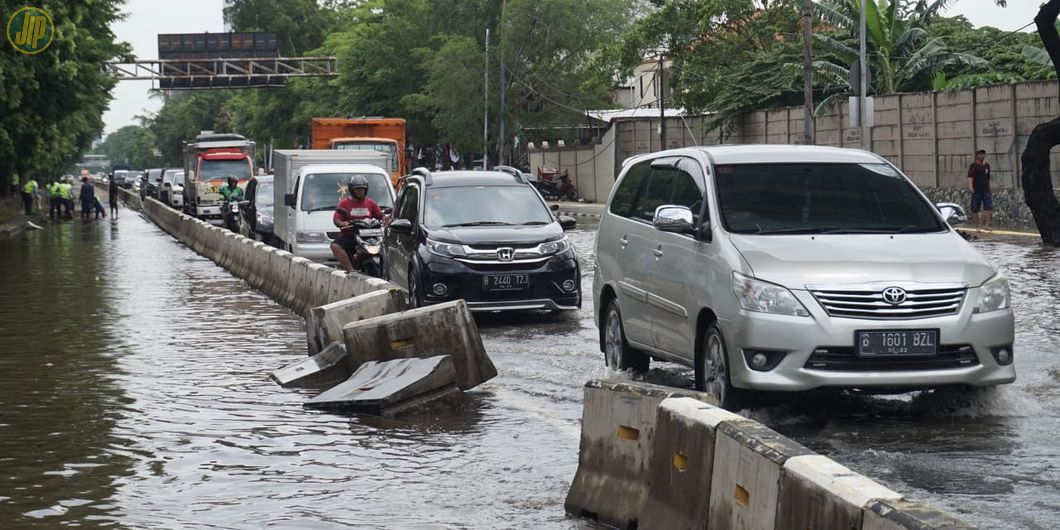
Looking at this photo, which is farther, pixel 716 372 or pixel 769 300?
pixel 716 372

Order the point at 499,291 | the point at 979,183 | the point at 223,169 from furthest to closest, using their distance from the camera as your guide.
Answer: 1. the point at 223,169
2. the point at 979,183
3. the point at 499,291

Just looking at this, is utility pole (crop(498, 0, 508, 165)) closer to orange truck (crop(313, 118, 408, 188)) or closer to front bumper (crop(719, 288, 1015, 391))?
orange truck (crop(313, 118, 408, 188))

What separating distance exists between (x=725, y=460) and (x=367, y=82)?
260 ft

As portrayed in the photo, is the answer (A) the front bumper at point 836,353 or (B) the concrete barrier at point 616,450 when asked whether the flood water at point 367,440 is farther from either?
(A) the front bumper at point 836,353

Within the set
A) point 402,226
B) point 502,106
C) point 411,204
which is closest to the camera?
point 402,226

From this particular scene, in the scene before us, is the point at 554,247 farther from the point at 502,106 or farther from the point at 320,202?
the point at 502,106

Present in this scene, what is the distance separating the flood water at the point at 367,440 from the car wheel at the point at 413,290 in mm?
1111

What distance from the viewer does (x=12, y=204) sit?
203 feet

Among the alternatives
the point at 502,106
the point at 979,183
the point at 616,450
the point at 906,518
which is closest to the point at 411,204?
the point at 616,450

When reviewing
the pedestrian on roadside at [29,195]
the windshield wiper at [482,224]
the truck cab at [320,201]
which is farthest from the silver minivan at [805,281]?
the pedestrian on roadside at [29,195]

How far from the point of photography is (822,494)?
16.6 ft

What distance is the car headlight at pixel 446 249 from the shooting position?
16.7 meters

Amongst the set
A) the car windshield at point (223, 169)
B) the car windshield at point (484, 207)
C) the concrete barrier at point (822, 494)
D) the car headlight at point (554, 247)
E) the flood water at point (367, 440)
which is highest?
the car windshield at point (223, 169)

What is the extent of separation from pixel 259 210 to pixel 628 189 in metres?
23.5
